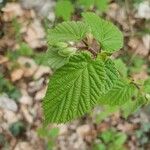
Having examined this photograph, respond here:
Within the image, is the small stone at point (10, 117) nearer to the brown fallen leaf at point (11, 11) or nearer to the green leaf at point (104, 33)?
the brown fallen leaf at point (11, 11)

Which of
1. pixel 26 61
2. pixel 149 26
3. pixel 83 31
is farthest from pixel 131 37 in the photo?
pixel 83 31

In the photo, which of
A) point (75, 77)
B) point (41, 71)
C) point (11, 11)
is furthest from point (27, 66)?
point (75, 77)

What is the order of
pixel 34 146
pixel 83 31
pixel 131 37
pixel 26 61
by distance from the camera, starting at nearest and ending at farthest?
pixel 83 31, pixel 34 146, pixel 26 61, pixel 131 37

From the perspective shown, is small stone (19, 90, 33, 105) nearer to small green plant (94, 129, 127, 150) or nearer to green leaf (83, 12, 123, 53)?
small green plant (94, 129, 127, 150)

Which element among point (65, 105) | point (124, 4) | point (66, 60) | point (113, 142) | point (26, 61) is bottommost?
point (113, 142)

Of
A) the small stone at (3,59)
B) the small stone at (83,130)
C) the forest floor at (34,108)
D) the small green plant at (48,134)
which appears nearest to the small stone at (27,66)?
the forest floor at (34,108)

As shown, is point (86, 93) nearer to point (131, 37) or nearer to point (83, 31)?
point (83, 31)

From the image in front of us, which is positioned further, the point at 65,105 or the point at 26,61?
the point at 26,61
